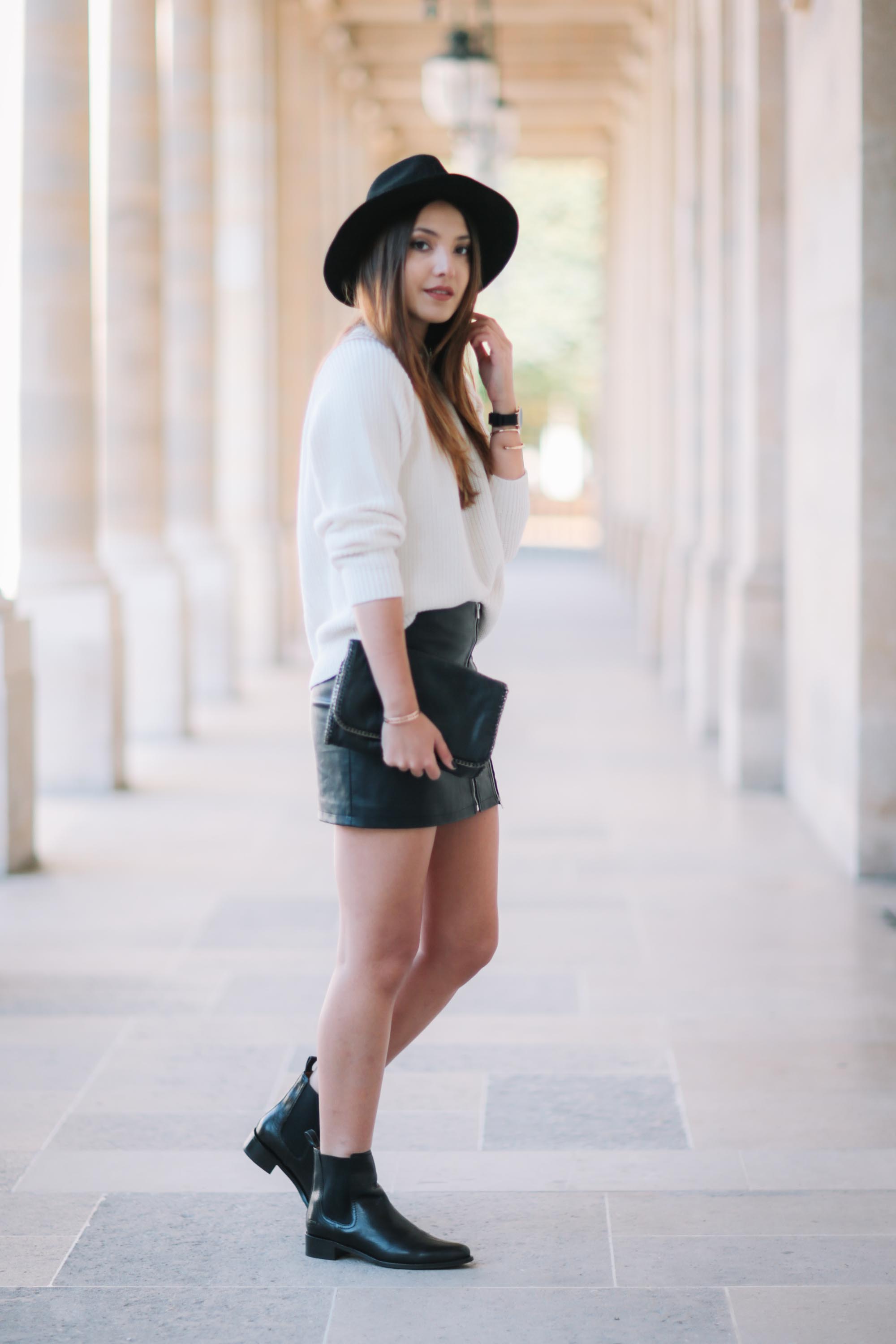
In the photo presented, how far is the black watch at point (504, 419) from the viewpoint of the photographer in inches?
134

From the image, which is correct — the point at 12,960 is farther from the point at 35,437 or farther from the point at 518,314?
the point at 518,314

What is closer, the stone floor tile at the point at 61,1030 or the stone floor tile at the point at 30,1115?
the stone floor tile at the point at 30,1115

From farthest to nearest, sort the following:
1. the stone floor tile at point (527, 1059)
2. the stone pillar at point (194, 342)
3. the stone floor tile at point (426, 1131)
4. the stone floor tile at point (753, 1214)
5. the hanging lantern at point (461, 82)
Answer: the stone pillar at point (194, 342)
the hanging lantern at point (461, 82)
the stone floor tile at point (527, 1059)
the stone floor tile at point (426, 1131)
the stone floor tile at point (753, 1214)

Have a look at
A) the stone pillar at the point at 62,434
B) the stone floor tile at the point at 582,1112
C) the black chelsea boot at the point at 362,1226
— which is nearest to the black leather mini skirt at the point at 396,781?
the black chelsea boot at the point at 362,1226

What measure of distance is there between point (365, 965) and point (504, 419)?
1.10 meters

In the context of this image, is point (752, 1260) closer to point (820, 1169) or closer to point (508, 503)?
point (820, 1169)

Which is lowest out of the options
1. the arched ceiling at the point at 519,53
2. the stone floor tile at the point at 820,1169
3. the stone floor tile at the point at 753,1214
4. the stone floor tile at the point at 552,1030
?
the stone floor tile at the point at 753,1214

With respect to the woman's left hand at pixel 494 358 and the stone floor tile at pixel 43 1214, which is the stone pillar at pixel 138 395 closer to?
the stone floor tile at pixel 43 1214

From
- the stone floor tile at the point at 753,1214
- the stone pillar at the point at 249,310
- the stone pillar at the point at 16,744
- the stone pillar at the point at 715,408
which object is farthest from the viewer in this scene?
the stone pillar at the point at 249,310

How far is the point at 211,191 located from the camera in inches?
503

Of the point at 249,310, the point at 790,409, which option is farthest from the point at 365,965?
the point at 249,310

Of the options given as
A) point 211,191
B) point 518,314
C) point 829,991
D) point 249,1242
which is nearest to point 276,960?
point 829,991

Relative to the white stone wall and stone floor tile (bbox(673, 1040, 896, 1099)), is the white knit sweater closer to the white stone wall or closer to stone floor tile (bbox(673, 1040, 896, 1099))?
stone floor tile (bbox(673, 1040, 896, 1099))

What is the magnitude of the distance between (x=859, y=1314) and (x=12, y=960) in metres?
3.34
